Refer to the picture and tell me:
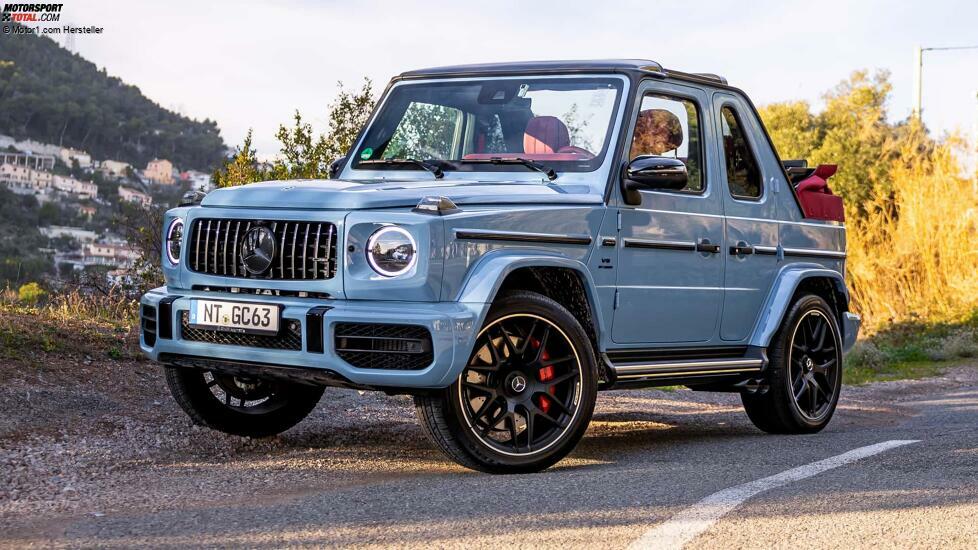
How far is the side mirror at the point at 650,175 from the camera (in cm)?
621

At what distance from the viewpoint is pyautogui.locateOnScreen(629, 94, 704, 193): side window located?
6.73m

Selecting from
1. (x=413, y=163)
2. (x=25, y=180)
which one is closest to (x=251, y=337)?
(x=413, y=163)

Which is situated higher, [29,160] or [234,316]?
[29,160]

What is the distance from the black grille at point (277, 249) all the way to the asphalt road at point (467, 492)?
0.93 m

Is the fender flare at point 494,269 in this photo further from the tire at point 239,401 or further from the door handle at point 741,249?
the door handle at point 741,249

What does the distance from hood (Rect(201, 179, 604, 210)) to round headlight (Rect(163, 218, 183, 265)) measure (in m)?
0.26

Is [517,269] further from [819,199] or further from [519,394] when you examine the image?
[819,199]

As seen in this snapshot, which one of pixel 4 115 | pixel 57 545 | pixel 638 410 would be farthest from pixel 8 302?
pixel 4 115

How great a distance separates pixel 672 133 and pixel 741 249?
0.86m

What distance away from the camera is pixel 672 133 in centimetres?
698

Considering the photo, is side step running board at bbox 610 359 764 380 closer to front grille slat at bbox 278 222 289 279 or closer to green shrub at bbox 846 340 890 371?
front grille slat at bbox 278 222 289 279

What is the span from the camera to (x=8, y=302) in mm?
10367

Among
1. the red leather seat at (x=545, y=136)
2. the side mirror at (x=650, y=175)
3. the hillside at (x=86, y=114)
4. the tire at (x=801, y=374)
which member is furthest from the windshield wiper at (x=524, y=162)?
the hillside at (x=86, y=114)

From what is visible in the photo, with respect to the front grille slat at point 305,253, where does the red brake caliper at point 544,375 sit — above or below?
below
